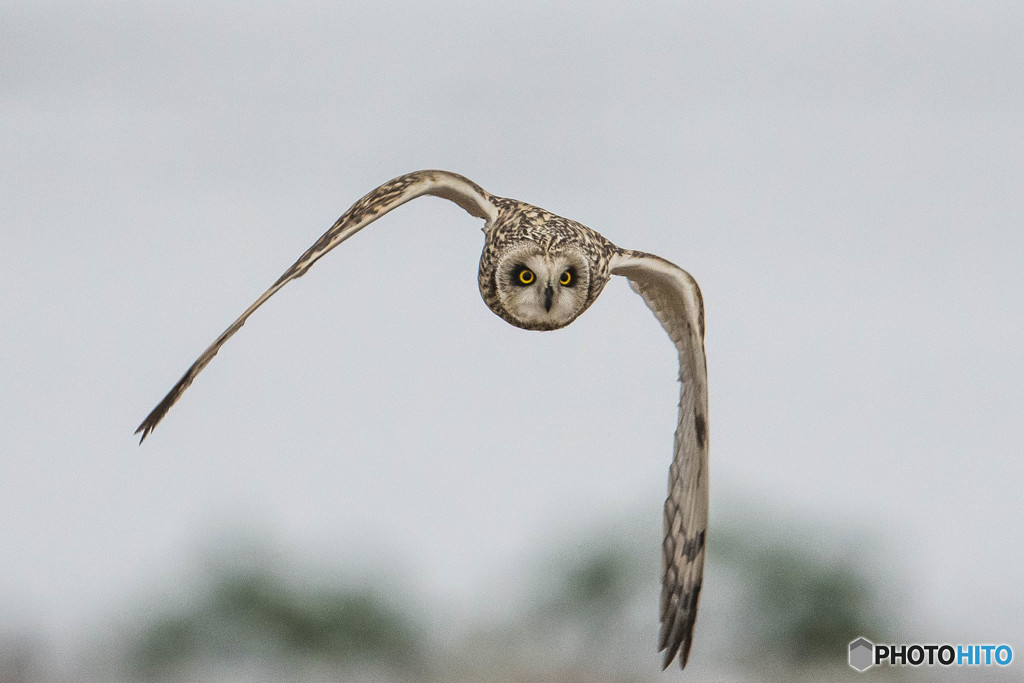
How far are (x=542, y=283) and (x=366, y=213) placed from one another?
0.63 meters

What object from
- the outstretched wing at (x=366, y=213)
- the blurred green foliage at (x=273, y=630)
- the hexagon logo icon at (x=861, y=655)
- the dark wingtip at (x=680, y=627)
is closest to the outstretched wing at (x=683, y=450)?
the dark wingtip at (x=680, y=627)

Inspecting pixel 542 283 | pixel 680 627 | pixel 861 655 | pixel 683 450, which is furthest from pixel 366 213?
pixel 861 655

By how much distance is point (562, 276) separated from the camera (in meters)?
4.62

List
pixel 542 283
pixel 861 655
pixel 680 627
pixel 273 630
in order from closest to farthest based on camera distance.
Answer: pixel 542 283 < pixel 680 627 < pixel 861 655 < pixel 273 630

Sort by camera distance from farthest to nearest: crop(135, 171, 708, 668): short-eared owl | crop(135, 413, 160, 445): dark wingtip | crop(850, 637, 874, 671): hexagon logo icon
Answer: crop(850, 637, 874, 671): hexagon logo icon → crop(135, 171, 708, 668): short-eared owl → crop(135, 413, 160, 445): dark wingtip

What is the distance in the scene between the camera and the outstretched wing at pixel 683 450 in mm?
5102

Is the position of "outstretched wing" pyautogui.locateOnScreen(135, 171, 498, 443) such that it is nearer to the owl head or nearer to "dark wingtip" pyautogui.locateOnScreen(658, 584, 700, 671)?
the owl head

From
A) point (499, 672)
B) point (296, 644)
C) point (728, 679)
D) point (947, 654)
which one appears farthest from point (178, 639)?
point (947, 654)

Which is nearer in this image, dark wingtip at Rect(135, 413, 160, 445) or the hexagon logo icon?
dark wingtip at Rect(135, 413, 160, 445)

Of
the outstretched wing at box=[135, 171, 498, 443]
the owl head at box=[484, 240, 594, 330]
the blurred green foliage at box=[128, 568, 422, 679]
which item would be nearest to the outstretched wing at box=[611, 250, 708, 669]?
the owl head at box=[484, 240, 594, 330]

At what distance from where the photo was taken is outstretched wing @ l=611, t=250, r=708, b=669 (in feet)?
16.7

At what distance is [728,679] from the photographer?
746 inches

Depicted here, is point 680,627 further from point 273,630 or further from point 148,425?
point 273,630

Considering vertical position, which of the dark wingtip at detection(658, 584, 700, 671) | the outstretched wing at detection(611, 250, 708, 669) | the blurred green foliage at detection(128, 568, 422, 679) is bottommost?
the blurred green foliage at detection(128, 568, 422, 679)
